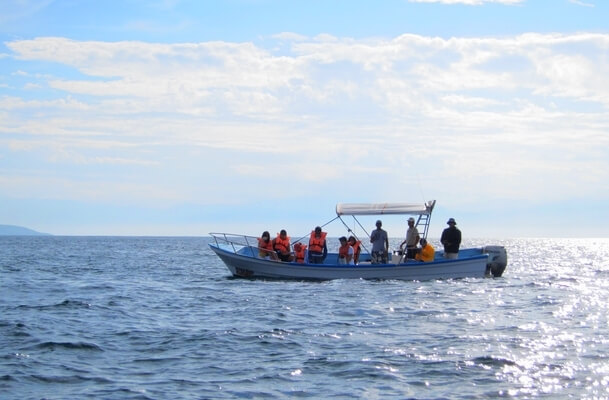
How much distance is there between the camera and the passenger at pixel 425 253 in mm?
26736

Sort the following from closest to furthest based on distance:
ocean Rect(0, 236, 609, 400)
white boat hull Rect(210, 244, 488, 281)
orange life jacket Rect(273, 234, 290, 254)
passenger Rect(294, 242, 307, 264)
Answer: ocean Rect(0, 236, 609, 400), white boat hull Rect(210, 244, 488, 281), orange life jacket Rect(273, 234, 290, 254), passenger Rect(294, 242, 307, 264)

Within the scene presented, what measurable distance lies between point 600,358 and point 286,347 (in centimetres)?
524

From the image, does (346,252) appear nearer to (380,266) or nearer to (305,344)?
(380,266)

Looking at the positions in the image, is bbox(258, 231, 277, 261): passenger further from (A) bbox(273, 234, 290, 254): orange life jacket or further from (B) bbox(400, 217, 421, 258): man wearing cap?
(B) bbox(400, 217, 421, 258): man wearing cap

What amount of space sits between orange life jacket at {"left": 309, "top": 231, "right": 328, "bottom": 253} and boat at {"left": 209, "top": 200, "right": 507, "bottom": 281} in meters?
0.83

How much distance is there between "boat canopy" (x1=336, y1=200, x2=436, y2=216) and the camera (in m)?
27.3

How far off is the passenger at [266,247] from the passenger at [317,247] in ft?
4.12

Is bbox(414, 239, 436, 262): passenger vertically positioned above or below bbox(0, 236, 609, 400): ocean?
above

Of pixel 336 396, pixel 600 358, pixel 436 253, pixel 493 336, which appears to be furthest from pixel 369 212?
pixel 336 396

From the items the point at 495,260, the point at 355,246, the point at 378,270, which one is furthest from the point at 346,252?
the point at 495,260

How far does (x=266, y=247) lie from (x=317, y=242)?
6.45 ft

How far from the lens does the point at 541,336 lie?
618 inches

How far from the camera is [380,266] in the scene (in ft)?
85.9

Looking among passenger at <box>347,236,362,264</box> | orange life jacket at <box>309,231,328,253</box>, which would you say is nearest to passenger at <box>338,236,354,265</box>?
passenger at <box>347,236,362,264</box>
